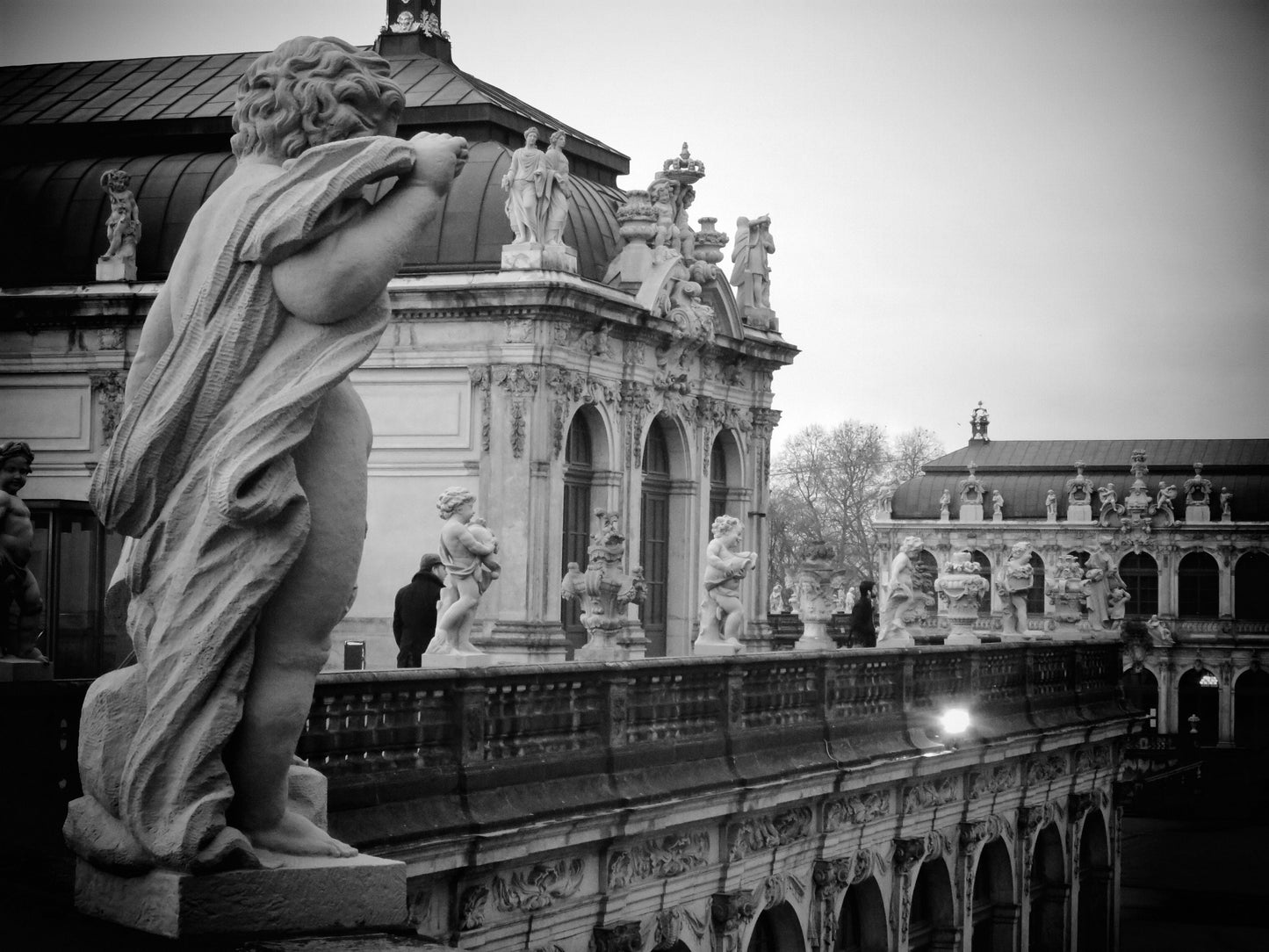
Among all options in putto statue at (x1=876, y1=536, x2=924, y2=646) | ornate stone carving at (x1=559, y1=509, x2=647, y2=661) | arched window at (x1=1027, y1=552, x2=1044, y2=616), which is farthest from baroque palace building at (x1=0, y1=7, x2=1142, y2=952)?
arched window at (x1=1027, y1=552, x2=1044, y2=616)

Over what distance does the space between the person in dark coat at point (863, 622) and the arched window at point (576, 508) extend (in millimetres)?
4173

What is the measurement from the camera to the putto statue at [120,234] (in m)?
28.3

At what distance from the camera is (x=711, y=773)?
1470 cm

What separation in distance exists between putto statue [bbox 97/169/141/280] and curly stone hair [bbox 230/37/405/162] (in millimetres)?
24329

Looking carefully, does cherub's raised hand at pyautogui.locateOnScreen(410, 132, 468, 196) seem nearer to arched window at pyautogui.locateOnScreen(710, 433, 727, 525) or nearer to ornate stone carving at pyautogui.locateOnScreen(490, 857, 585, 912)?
ornate stone carving at pyautogui.locateOnScreen(490, 857, 585, 912)

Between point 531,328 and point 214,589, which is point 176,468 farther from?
point 531,328

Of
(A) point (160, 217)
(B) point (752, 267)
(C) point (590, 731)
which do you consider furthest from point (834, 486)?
(C) point (590, 731)

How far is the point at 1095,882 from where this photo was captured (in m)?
29.8

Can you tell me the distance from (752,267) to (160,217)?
34.7 ft

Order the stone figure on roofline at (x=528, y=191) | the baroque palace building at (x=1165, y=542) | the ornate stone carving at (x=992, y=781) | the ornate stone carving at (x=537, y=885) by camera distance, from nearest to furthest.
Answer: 1. the ornate stone carving at (x=537, y=885)
2. the ornate stone carving at (x=992, y=781)
3. the stone figure on roofline at (x=528, y=191)
4. the baroque palace building at (x=1165, y=542)

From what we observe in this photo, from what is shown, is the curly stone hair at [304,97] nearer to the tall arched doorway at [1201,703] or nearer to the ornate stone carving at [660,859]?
the ornate stone carving at [660,859]

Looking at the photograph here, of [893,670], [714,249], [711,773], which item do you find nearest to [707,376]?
[714,249]

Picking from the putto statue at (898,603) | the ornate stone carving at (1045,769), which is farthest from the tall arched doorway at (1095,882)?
the putto statue at (898,603)

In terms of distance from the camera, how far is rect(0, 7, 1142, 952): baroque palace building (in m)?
12.2
